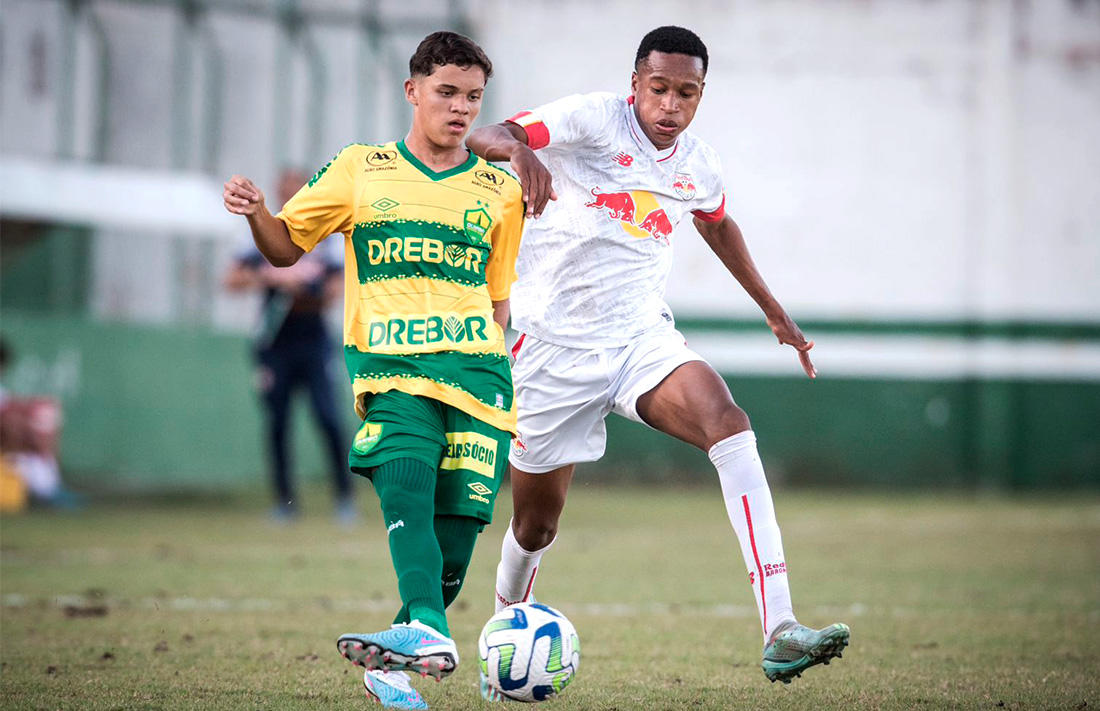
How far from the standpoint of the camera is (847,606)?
7199 mm

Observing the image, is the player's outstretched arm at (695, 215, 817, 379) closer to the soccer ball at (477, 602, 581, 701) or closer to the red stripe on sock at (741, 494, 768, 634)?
the red stripe on sock at (741, 494, 768, 634)

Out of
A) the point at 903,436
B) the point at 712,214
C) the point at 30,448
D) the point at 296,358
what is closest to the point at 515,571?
the point at 712,214

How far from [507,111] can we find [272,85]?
3.12 metres

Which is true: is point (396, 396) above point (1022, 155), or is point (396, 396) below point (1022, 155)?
below

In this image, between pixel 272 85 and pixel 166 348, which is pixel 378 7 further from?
pixel 166 348

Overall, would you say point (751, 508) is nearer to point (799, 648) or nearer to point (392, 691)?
point (799, 648)

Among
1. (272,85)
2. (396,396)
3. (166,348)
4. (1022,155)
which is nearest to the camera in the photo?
(396,396)

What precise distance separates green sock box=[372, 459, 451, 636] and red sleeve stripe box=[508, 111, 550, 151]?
125cm

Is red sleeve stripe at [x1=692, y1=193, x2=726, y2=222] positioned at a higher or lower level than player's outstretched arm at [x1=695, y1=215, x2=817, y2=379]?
higher

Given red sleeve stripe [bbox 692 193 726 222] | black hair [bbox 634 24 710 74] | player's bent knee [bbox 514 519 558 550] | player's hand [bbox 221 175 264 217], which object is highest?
black hair [bbox 634 24 710 74]

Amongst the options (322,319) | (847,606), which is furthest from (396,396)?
(322,319)

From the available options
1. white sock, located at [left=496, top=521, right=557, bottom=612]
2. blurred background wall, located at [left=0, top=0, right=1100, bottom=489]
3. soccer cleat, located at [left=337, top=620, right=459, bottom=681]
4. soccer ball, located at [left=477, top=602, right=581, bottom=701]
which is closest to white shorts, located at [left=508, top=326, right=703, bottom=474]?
white sock, located at [left=496, top=521, right=557, bottom=612]

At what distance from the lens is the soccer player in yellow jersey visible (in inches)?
167

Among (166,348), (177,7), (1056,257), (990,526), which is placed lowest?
(990,526)
